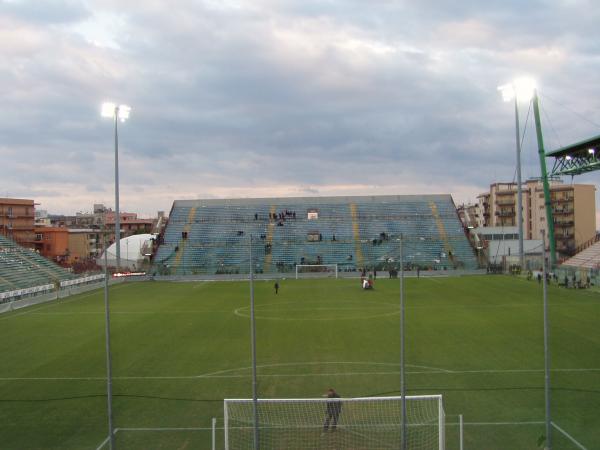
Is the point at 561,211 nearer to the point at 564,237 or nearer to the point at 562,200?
the point at 562,200

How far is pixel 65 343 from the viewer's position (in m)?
24.7

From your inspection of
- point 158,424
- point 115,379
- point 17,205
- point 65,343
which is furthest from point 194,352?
point 17,205

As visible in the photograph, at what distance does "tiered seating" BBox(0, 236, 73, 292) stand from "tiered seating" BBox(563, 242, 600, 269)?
1656 inches

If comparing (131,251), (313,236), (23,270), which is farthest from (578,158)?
(131,251)

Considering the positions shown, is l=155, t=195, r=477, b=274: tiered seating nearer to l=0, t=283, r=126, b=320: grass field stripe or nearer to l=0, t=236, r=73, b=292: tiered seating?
l=0, t=236, r=73, b=292: tiered seating

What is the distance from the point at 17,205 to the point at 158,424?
2685 inches

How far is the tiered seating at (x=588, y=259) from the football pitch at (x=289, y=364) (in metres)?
13.2

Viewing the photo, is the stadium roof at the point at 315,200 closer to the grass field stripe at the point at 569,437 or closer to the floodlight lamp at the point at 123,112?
the floodlight lamp at the point at 123,112

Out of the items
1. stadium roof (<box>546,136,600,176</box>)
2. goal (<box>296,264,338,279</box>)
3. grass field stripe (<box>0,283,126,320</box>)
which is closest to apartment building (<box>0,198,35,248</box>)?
grass field stripe (<box>0,283,126,320</box>)

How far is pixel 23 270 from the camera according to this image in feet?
151

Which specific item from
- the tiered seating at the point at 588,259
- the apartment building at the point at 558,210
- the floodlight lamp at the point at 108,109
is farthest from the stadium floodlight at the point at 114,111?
the apartment building at the point at 558,210

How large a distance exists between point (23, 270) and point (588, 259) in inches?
1789

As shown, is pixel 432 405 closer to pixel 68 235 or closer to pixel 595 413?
pixel 595 413

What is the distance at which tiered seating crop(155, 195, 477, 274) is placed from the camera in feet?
207
